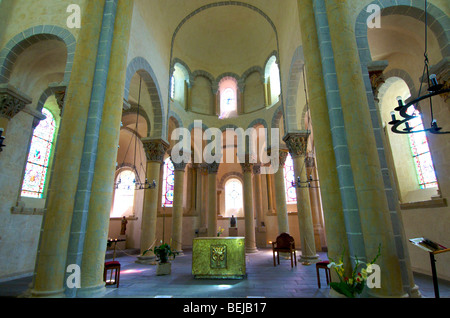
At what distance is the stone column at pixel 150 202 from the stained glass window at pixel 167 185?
6.26 m

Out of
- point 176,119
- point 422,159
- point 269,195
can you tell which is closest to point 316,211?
point 269,195

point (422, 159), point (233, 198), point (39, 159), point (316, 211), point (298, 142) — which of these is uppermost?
point (298, 142)

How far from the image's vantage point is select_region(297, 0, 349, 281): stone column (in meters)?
4.11

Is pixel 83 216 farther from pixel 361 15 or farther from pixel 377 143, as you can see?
pixel 361 15

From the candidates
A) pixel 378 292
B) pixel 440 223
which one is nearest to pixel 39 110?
pixel 378 292

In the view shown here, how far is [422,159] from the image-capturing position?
8062 mm

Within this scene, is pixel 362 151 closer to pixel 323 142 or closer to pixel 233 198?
pixel 323 142

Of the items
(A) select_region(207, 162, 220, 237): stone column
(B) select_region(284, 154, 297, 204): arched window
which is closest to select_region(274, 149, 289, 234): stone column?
(A) select_region(207, 162, 220, 237): stone column

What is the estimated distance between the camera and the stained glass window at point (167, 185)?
16031 mm

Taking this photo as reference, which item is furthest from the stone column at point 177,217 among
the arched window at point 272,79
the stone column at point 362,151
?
the stone column at point 362,151

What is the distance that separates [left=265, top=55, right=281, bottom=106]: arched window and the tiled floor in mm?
8102

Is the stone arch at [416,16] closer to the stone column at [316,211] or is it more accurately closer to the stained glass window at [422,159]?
the stained glass window at [422,159]

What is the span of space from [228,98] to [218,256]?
10.2 meters

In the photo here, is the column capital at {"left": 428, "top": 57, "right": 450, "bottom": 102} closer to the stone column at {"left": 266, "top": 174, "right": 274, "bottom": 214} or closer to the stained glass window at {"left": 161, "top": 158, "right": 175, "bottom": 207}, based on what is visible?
the stone column at {"left": 266, "top": 174, "right": 274, "bottom": 214}
